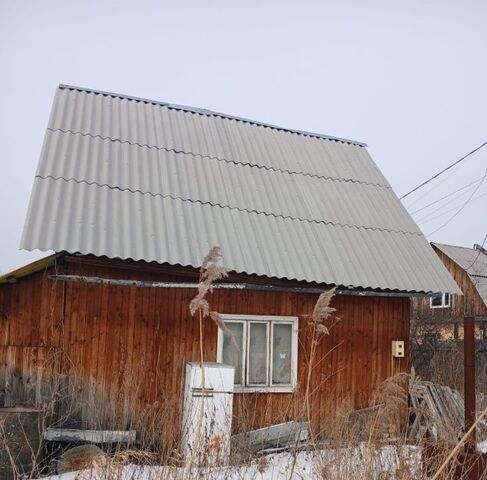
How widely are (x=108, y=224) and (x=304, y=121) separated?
77.7 meters

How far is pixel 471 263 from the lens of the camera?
29.4 meters

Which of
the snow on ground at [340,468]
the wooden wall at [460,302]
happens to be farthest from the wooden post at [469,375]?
the wooden wall at [460,302]

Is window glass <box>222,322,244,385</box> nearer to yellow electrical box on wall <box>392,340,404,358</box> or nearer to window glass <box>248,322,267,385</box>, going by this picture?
window glass <box>248,322,267,385</box>

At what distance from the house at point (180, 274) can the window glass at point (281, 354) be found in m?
0.02

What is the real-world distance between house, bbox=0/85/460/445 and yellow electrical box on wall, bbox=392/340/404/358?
0.25ft

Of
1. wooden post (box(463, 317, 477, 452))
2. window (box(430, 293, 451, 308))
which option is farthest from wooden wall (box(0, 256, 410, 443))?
window (box(430, 293, 451, 308))

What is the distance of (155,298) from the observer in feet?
24.9

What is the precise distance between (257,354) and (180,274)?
1.64 m

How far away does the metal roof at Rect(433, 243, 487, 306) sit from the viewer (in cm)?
2799

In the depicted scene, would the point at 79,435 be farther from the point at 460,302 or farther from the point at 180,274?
the point at 460,302

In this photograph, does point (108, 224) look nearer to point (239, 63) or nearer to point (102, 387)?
point (102, 387)

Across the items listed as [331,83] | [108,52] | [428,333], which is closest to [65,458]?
[428,333]

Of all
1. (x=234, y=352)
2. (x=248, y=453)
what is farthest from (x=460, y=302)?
(x=248, y=453)

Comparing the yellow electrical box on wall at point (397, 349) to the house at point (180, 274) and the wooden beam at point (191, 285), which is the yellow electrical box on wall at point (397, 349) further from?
the wooden beam at point (191, 285)
